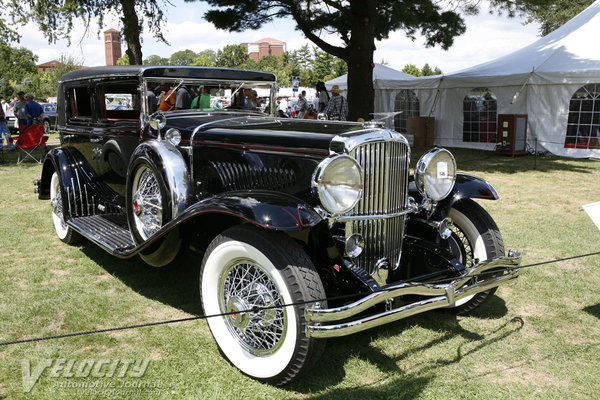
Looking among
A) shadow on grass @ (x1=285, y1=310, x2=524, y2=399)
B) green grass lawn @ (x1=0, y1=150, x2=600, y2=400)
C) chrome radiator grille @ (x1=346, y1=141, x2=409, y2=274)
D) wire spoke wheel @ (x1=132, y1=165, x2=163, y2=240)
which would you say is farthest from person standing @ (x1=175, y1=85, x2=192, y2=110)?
shadow on grass @ (x1=285, y1=310, x2=524, y2=399)

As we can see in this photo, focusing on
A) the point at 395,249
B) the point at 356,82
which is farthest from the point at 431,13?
the point at 395,249

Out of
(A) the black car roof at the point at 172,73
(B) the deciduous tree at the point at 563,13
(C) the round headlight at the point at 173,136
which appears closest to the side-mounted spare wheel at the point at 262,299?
(C) the round headlight at the point at 173,136

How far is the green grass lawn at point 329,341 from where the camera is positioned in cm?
249

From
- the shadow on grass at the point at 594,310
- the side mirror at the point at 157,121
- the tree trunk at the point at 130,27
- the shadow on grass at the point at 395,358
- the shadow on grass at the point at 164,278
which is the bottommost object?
the shadow on grass at the point at 395,358

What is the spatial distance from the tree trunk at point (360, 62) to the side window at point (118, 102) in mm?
7351

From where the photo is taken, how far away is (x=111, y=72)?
417cm

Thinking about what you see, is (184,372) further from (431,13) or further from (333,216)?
(431,13)

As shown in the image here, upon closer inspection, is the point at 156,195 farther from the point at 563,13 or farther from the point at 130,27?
the point at 563,13

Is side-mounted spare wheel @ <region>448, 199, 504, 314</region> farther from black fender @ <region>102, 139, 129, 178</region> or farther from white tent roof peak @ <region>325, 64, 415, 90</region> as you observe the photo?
white tent roof peak @ <region>325, 64, 415, 90</region>

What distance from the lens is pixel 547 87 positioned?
11.6 m

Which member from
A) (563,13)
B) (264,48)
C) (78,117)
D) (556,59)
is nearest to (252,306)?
(78,117)

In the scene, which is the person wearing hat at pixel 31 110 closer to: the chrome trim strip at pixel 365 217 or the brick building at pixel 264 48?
the chrome trim strip at pixel 365 217

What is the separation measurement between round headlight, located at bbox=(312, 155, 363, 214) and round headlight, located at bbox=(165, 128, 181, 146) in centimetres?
158

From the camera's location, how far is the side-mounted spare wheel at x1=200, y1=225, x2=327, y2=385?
2.29m
